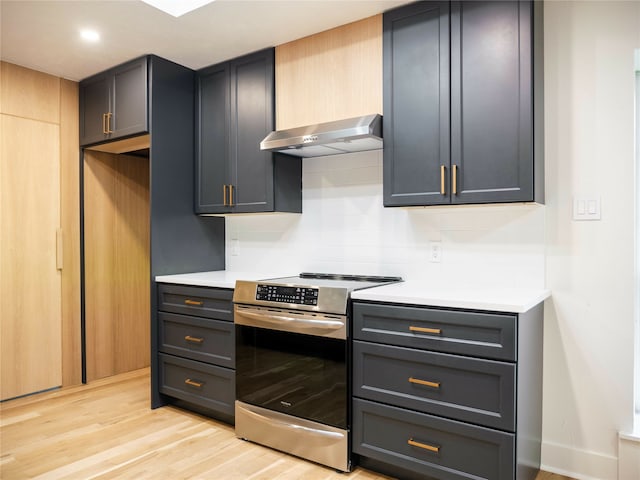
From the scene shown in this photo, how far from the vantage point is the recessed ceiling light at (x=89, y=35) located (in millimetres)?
2781

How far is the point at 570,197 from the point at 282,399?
1837 millimetres

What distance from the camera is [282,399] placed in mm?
2533

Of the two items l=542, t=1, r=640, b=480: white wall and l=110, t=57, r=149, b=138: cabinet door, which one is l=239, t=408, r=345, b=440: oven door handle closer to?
l=542, t=1, r=640, b=480: white wall

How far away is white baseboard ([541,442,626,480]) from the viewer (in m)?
2.18

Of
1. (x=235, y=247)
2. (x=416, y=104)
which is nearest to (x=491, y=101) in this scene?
(x=416, y=104)

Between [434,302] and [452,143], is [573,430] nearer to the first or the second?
[434,302]

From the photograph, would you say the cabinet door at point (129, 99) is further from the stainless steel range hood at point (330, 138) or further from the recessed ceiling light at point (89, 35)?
the stainless steel range hood at point (330, 138)

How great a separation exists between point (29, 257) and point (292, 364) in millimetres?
2258

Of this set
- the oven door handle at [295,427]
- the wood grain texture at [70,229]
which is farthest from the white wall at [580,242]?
the wood grain texture at [70,229]

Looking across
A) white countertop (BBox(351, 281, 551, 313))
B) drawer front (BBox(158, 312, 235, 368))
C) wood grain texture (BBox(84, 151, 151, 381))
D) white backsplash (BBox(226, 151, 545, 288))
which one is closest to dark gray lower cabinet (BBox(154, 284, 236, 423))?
drawer front (BBox(158, 312, 235, 368))

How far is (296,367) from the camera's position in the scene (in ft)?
8.04

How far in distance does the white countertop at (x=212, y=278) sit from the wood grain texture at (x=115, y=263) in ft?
3.00

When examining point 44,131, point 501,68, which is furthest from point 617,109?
point 44,131

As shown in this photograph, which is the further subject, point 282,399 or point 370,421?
point 282,399
